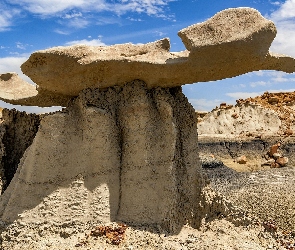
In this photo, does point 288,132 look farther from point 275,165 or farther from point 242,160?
point 275,165

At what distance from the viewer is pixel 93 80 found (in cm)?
498

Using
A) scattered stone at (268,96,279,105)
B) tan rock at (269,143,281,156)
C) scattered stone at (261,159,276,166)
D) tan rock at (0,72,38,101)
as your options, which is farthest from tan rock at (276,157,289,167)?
tan rock at (0,72,38,101)

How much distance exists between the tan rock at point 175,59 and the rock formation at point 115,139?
0.04 feet

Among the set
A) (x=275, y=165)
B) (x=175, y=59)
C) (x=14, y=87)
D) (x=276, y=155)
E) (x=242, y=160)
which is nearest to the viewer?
(x=175, y=59)

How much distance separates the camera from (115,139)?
4953 mm

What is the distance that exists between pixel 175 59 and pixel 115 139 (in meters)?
1.16

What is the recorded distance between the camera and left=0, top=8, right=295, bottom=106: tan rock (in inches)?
173

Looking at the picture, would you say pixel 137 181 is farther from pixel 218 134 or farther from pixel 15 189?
pixel 218 134

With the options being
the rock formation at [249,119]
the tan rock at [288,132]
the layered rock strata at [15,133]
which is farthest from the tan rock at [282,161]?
the layered rock strata at [15,133]

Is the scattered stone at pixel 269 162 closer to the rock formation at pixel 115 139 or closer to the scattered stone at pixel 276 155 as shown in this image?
the scattered stone at pixel 276 155

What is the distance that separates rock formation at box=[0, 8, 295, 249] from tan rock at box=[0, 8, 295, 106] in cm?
1

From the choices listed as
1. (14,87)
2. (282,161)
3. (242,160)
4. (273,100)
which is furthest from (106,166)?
(273,100)

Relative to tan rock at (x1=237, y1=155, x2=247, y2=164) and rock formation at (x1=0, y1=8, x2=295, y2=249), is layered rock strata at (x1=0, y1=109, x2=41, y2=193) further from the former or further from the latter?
tan rock at (x1=237, y1=155, x2=247, y2=164)

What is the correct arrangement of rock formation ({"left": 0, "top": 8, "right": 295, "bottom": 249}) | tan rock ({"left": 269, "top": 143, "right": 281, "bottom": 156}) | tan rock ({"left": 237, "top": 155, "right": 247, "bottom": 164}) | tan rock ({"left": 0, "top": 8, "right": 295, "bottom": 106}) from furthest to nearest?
tan rock ({"left": 237, "top": 155, "right": 247, "bottom": 164}) → tan rock ({"left": 269, "top": 143, "right": 281, "bottom": 156}) → rock formation ({"left": 0, "top": 8, "right": 295, "bottom": 249}) → tan rock ({"left": 0, "top": 8, "right": 295, "bottom": 106})
